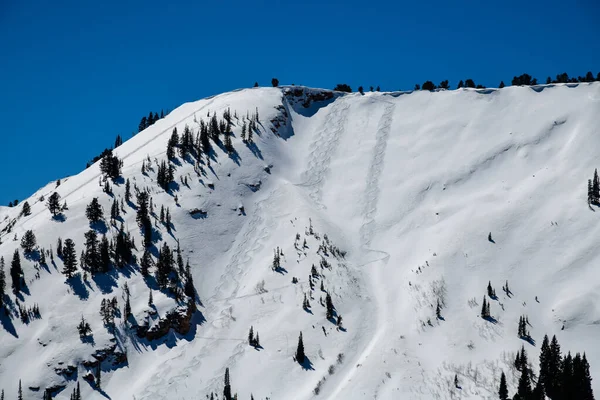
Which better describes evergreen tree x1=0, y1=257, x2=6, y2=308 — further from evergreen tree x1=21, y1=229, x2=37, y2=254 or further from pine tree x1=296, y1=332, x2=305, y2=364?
pine tree x1=296, y1=332, x2=305, y2=364

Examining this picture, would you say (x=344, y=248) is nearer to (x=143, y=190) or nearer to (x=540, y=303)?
(x=540, y=303)

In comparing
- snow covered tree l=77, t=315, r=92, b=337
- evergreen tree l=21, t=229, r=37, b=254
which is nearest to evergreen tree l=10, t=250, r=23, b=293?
evergreen tree l=21, t=229, r=37, b=254

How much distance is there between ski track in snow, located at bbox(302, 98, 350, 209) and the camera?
117938mm

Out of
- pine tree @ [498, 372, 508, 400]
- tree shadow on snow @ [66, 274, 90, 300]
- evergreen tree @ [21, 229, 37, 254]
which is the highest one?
evergreen tree @ [21, 229, 37, 254]

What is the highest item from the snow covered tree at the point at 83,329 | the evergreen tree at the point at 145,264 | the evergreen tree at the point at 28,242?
the evergreen tree at the point at 28,242

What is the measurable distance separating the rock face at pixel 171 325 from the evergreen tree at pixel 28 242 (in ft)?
84.4

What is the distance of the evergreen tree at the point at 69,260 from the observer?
279 feet

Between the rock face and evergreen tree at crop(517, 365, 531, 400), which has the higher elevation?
the rock face

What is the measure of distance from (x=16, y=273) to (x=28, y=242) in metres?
7.47

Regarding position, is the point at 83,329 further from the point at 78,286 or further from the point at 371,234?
the point at 371,234

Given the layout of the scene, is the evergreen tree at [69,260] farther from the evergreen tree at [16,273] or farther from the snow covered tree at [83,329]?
the snow covered tree at [83,329]

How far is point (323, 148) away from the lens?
132 meters

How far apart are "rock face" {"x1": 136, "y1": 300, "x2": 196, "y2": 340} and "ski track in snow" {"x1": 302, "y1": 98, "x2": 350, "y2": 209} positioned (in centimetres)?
3814

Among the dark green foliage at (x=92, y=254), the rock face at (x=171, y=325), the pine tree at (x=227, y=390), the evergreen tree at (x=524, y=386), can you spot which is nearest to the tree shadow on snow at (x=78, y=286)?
the dark green foliage at (x=92, y=254)
